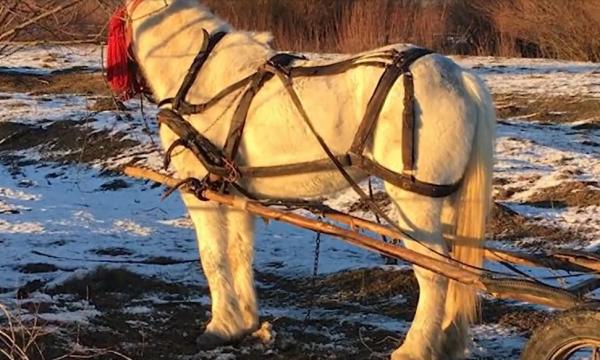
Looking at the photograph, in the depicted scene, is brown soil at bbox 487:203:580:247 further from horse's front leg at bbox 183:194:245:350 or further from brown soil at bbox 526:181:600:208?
horse's front leg at bbox 183:194:245:350

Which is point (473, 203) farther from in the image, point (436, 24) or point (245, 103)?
point (436, 24)

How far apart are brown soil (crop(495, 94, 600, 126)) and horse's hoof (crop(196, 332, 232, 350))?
7221mm

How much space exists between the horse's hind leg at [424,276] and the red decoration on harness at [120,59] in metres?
→ 1.90

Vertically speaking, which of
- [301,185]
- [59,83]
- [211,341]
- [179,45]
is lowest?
[211,341]

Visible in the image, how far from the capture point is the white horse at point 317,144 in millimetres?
4516

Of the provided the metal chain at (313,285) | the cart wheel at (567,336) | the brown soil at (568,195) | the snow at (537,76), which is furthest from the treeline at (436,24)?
the cart wheel at (567,336)

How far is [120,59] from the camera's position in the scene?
5617 mm

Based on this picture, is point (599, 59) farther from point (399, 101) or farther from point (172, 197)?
point (399, 101)

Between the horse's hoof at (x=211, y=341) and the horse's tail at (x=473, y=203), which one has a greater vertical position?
the horse's tail at (x=473, y=203)

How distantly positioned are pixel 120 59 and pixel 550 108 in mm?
8225

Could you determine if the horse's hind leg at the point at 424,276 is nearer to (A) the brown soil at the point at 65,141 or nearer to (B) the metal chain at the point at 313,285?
(B) the metal chain at the point at 313,285

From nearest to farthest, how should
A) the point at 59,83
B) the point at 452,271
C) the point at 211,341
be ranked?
1. the point at 452,271
2. the point at 211,341
3. the point at 59,83

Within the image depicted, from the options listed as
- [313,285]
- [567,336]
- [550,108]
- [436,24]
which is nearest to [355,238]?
[567,336]

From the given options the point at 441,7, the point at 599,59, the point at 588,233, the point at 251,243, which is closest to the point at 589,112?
the point at 588,233
